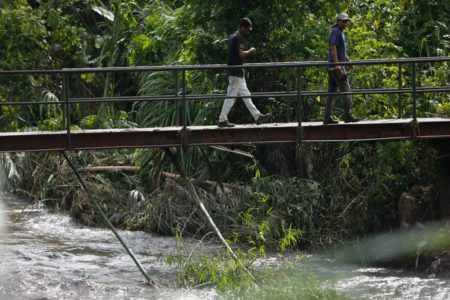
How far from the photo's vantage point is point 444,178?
1595 centimetres

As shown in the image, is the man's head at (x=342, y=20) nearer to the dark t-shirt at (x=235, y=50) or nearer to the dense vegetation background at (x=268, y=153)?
the dark t-shirt at (x=235, y=50)

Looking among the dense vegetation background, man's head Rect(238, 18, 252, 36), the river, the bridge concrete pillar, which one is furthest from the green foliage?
the bridge concrete pillar

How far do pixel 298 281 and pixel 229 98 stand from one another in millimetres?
3133

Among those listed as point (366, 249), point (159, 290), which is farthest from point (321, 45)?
point (159, 290)

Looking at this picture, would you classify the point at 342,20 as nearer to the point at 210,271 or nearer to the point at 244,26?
the point at 244,26

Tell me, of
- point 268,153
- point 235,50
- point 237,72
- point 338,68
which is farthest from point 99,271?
point 338,68

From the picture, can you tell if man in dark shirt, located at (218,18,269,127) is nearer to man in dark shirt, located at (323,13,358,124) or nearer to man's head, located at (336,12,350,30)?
man in dark shirt, located at (323,13,358,124)

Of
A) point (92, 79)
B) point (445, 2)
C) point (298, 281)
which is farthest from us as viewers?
point (92, 79)

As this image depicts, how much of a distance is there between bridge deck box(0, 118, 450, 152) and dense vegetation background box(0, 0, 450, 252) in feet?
2.71

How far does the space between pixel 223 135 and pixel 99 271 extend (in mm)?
2814

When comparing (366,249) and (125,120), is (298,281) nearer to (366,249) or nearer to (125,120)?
(366,249)

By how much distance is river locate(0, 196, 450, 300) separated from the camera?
13984 mm

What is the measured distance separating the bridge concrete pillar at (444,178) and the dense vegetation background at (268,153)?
0.35m

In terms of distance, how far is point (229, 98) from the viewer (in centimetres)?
1458
